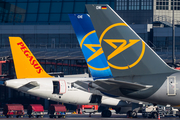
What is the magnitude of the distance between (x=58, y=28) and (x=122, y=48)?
5263cm

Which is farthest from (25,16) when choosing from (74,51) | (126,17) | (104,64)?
(104,64)

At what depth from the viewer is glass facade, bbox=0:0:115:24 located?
246 ft

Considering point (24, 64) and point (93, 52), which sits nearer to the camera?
point (93, 52)

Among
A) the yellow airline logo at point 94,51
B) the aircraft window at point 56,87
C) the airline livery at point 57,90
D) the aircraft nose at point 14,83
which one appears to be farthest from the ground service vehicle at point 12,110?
the yellow airline logo at point 94,51

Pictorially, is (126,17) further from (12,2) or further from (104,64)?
(104,64)

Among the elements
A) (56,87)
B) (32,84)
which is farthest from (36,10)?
(32,84)

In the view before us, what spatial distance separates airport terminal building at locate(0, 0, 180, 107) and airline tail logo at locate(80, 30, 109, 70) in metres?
26.2

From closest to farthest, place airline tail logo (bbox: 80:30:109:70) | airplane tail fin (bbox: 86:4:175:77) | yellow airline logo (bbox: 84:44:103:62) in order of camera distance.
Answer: airplane tail fin (bbox: 86:4:175:77), airline tail logo (bbox: 80:30:109:70), yellow airline logo (bbox: 84:44:103:62)

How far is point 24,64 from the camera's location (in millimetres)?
43219

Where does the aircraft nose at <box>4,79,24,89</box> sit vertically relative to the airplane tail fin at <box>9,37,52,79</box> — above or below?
below

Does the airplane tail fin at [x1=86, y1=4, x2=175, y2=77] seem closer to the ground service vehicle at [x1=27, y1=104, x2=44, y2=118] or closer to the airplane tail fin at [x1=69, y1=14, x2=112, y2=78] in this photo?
the airplane tail fin at [x1=69, y1=14, x2=112, y2=78]

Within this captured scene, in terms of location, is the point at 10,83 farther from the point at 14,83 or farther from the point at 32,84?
the point at 32,84

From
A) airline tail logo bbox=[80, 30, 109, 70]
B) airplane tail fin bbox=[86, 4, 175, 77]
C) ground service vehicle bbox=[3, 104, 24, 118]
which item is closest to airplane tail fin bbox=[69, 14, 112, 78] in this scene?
airline tail logo bbox=[80, 30, 109, 70]

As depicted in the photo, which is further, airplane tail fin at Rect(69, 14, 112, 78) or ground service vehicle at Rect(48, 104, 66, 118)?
ground service vehicle at Rect(48, 104, 66, 118)
